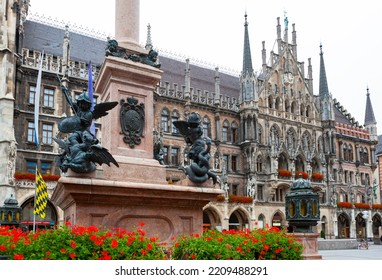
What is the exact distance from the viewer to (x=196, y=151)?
1042 cm

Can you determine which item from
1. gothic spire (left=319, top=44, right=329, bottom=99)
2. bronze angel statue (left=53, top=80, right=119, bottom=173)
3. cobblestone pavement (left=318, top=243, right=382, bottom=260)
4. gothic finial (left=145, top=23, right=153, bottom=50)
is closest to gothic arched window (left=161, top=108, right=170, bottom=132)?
gothic finial (left=145, top=23, right=153, bottom=50)

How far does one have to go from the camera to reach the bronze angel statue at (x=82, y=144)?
8.93m

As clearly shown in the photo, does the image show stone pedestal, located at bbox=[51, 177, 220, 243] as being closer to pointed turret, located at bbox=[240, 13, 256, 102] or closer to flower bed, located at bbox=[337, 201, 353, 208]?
pointed turret, located at bbox=[240, 13, 256, 102]

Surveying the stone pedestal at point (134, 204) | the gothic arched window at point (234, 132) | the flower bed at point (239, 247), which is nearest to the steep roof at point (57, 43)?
the gothic arched window at point (234, 132)

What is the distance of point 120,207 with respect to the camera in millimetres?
9250

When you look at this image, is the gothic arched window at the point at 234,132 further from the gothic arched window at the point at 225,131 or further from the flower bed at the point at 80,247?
the flower bed at the point at 80,247

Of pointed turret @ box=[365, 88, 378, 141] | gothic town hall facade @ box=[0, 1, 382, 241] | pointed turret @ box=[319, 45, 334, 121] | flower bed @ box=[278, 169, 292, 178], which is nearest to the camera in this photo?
gothic town hall facade @ box=[0, 1, 382, 241]

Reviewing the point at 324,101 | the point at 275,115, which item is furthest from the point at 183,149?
the point at 324,101

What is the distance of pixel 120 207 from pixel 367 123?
63.1 meters

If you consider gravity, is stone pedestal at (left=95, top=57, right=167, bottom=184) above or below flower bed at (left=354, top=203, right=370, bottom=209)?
above

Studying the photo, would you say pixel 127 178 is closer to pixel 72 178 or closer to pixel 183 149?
pixel 72 178

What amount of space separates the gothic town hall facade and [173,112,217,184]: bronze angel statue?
24.1 m

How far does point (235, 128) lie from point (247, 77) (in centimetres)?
600

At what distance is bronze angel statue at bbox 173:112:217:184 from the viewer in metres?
10.2
